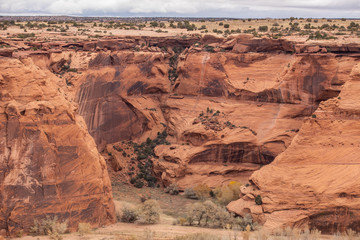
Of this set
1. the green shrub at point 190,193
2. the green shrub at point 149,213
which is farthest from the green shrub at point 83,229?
the green shrub at point 190,193

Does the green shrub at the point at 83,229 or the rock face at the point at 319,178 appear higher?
the rock face at the point at 319,178

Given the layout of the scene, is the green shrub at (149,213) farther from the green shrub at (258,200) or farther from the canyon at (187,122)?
the green shrub at (258,200)

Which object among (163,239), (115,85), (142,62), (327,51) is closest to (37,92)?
(163,239)

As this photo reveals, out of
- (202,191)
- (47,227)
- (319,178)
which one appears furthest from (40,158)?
(319,178)

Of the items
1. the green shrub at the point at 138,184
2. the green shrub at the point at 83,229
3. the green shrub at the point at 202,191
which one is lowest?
the green shrub at the point at 138,184

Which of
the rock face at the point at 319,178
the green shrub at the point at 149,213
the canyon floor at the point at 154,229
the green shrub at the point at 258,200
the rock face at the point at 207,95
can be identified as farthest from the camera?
the rock face at the point at 207,95

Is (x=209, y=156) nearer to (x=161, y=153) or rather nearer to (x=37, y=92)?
(x=161, y=153)

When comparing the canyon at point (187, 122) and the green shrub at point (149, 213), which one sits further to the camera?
the green shrub at point (149, 213)

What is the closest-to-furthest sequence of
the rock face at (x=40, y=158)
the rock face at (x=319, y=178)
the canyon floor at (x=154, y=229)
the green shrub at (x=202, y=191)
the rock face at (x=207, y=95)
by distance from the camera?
the canyon floor at (x=154, y=229) < the rock face at (x=40, y=158) < the rock face at (x=319, y=178) < the green shrub at (x=202, y=191) < the rock face at (x=207, y=95)

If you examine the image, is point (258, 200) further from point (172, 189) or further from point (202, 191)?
point (172, 189)

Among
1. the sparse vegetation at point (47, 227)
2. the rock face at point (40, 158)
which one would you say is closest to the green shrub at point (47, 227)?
the sparse vegetation at point (47, 227)
